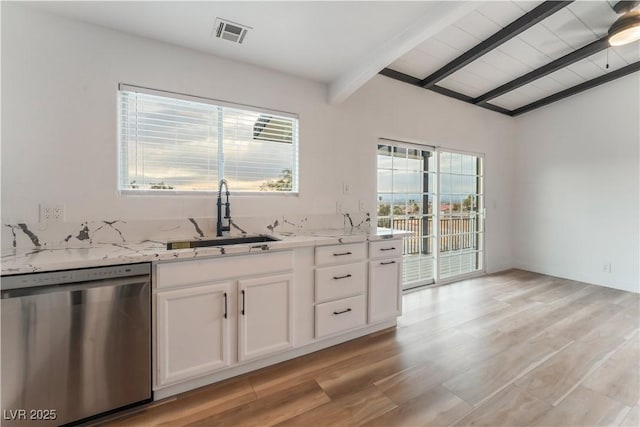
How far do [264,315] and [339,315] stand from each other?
0.66m

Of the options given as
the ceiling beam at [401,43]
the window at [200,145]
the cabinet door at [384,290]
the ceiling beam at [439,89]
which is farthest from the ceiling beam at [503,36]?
the cabinet door at [384,290]

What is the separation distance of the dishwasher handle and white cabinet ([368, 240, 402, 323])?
1716mm

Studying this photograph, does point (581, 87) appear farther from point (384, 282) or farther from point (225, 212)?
point (225, 212)

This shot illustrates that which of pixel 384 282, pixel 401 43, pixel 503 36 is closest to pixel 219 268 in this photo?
pixel 384 282

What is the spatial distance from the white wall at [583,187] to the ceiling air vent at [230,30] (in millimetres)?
4862

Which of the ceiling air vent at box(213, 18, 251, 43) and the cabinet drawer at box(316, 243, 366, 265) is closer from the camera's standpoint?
the ceiling air vent at box(213, 18, 251, 43)

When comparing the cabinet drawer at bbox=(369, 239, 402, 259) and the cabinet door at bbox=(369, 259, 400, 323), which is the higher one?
the cabinet drawer at bbox=(369, 239, 402, 259)

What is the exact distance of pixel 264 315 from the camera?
1933 millimetres

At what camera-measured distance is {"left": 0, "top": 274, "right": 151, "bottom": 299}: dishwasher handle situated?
4.23 feet

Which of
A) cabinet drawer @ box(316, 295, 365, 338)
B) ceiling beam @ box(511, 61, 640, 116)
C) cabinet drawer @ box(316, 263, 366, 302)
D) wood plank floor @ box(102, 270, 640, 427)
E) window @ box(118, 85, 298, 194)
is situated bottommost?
wood plank floor @ box(102, 270, 640, 427)

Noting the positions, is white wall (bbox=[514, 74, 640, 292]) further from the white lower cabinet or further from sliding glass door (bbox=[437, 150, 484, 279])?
the white lower cabinet

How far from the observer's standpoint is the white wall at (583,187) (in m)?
3.68

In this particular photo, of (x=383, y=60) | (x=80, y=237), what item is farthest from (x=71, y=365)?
(x=383, y=60)

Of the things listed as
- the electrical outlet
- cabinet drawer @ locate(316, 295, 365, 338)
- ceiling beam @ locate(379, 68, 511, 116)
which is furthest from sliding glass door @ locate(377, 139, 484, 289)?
the electrical outlet
